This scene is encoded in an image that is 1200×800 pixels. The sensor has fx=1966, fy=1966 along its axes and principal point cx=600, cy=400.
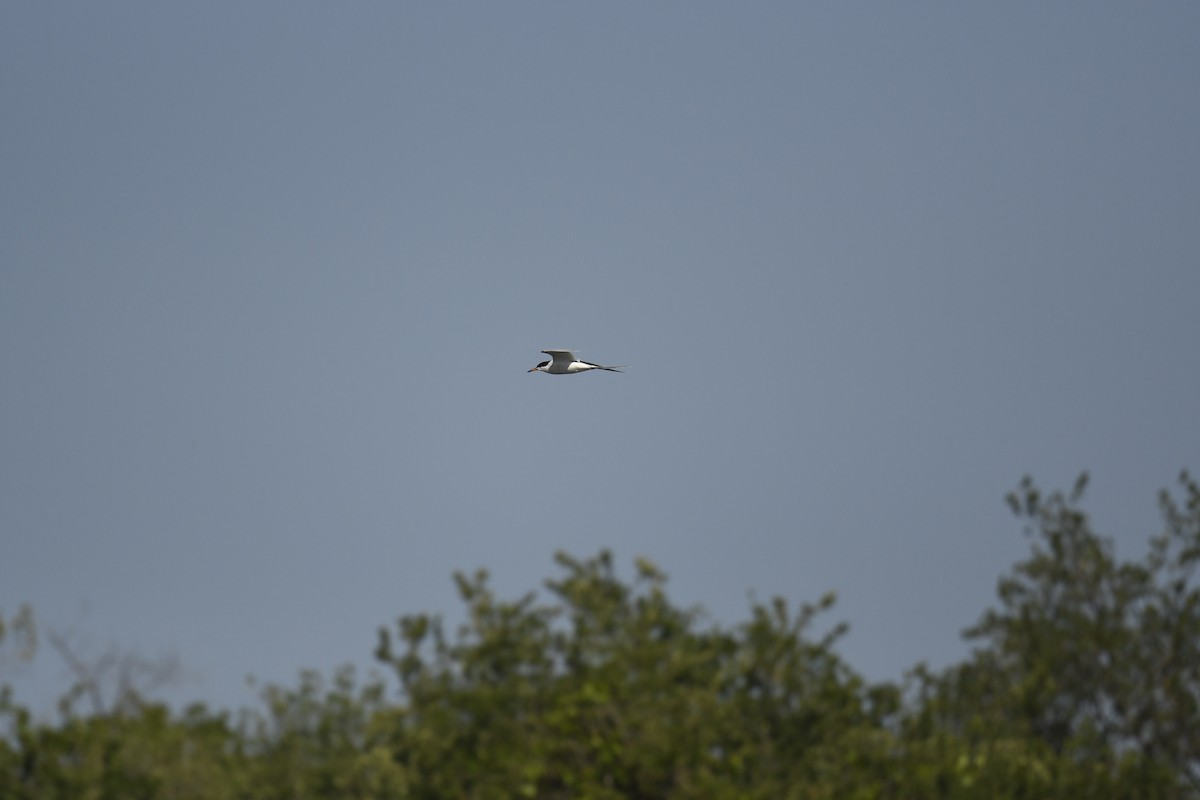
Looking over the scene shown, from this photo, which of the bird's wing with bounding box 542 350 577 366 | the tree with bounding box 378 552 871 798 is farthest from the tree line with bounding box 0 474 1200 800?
the bird's wing with bounding box 542 350 577 366

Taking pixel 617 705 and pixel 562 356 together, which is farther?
pixel 562 356

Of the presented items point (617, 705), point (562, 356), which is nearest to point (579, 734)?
point (617, 705)

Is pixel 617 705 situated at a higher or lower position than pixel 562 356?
lower

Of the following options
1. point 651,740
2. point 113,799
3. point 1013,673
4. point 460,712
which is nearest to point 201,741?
point 113,799

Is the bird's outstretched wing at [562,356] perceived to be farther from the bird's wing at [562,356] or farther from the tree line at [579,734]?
the tree line at [579,734]

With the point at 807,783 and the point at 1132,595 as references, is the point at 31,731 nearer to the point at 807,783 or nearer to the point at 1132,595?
the point at 807,783

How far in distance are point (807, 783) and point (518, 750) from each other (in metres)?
4.41

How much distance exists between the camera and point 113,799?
26.4 metres

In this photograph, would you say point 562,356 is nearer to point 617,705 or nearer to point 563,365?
point 563,365

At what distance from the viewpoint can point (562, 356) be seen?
42.8m

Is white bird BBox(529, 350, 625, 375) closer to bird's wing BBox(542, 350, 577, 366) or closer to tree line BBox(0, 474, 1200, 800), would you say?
bird's wing BBox(542, 350, 577, 366)

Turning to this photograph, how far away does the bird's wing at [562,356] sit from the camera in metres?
42.2

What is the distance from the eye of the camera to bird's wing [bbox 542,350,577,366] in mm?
42219

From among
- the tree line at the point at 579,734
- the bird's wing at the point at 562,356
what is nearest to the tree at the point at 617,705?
the tree line at the point at 579,734
